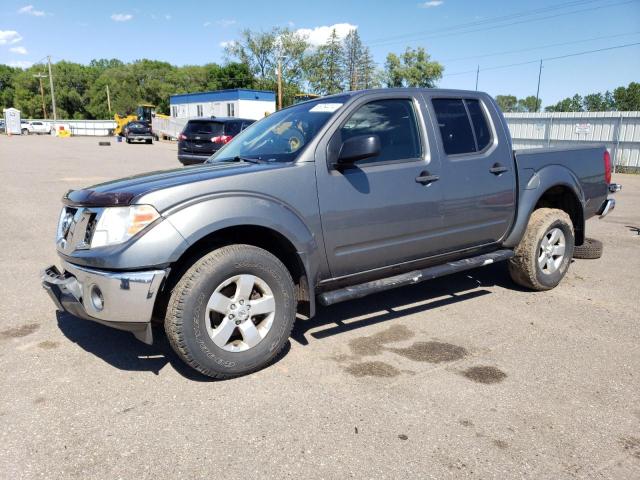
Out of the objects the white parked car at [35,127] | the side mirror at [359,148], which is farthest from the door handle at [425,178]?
the white parked car at [35,127]

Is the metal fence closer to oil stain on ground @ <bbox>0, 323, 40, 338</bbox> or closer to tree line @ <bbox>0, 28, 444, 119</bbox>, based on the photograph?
oil stain on ground @ <bbox>0, 323, 40, 338</bbox>

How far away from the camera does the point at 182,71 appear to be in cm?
9788

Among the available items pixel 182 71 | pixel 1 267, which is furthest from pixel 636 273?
pixel 182 71

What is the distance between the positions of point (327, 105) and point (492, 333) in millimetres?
2218

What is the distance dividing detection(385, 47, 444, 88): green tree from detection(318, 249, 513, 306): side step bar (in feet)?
300

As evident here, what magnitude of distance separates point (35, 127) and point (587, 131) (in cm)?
5975

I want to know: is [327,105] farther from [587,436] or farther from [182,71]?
[182,71]

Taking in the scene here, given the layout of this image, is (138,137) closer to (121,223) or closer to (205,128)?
(205,128)

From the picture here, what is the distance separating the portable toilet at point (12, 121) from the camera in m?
55.8

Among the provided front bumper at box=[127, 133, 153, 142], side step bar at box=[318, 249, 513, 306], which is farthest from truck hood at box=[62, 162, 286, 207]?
front bumper at box=[127, 133, 153, 142]

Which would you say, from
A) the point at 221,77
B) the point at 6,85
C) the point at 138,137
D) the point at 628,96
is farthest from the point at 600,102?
the point at 6,85

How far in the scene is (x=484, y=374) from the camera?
3453 mm

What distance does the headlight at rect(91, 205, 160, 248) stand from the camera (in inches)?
120

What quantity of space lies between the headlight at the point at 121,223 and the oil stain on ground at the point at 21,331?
5.07ft
